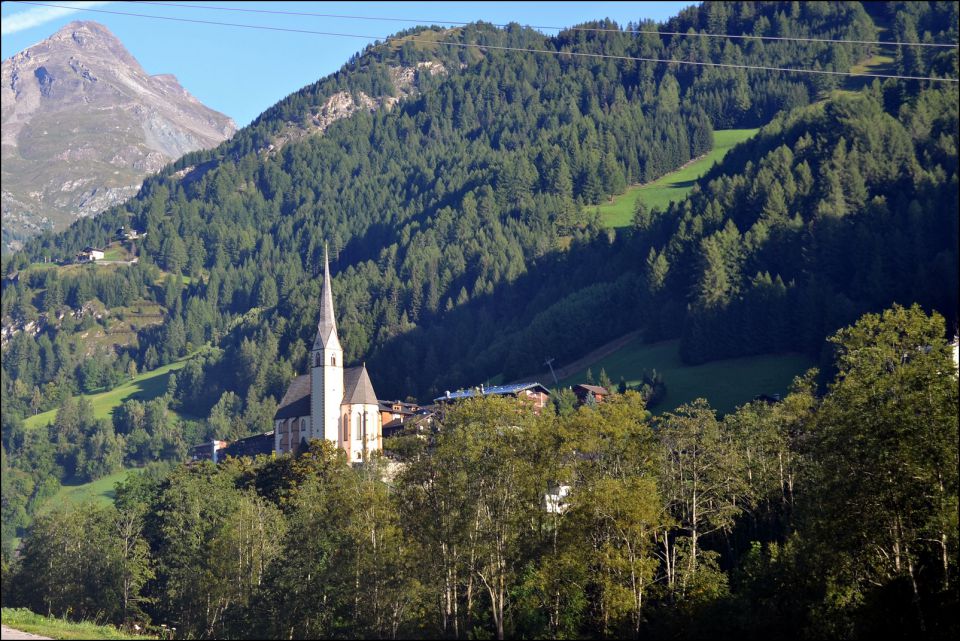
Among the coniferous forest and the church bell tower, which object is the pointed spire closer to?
the church bell tower

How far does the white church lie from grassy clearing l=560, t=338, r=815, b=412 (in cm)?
2427

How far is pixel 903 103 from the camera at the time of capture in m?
138

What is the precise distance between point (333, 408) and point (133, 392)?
76.9m

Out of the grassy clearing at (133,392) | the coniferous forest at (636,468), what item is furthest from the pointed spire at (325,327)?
the grassy clearing at (133,392)

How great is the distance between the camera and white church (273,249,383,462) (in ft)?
367

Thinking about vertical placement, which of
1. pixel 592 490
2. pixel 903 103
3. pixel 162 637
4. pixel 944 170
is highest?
pixel 903 103

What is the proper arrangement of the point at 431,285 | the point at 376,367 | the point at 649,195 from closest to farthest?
1. the point at 376,367
2. the point at 431,285
3. the point at 649,195

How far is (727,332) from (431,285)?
6686 cm

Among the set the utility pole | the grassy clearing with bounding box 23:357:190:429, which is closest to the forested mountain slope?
the utility pole

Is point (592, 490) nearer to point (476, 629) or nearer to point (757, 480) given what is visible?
point (476, 629)

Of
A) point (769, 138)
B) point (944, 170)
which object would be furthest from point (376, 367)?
point (944, 170)

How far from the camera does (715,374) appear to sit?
110188mm

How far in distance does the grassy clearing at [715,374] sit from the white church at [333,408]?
956 inches

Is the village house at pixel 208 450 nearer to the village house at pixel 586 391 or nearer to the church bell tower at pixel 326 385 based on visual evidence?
the church bell tower at pixel 326 385
